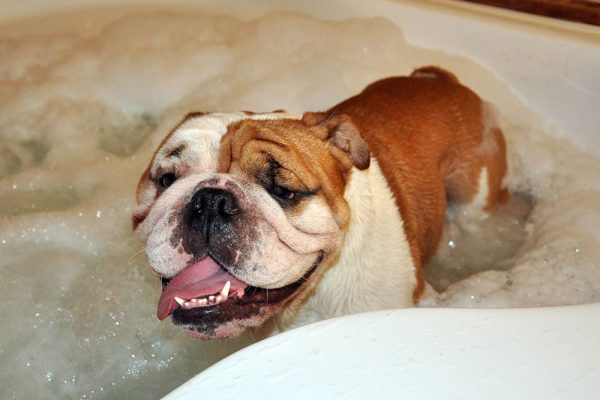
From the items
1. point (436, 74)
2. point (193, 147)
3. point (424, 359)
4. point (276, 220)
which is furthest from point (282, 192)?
point (436, 74)

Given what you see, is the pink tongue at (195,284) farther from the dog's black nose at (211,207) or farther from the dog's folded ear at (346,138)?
the dog's folded ear at (346,138)

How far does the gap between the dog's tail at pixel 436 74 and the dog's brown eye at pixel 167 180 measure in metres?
0.79

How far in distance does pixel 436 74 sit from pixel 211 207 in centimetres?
90

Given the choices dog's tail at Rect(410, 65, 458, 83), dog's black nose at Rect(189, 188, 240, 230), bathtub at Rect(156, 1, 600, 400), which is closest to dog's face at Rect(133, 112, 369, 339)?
dog's black nose at Rect(189, 188, 240, 230)

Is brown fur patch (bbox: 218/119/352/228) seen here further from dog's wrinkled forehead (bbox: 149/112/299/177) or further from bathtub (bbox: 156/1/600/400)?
bathtub (bbox: 156/1/600/400)

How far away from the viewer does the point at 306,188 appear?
126 centimetres

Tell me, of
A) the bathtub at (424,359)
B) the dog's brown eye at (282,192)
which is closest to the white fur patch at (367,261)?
the dog's brown eye at (282,192)

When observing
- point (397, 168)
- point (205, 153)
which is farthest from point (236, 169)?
point (397, 168)

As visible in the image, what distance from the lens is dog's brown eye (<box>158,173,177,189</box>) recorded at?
131 cm

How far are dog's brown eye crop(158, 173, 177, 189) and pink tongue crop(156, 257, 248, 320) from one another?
154 mm

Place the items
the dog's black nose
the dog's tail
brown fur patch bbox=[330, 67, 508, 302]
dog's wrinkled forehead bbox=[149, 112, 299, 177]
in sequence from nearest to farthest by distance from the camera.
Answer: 1. the dog's black nose
2. dog's wrinkled forehead bbox=[149, 112, 299, 177]
3. brown fur patch bbox=[330, 67, 508, 302]
4. the dog's tail

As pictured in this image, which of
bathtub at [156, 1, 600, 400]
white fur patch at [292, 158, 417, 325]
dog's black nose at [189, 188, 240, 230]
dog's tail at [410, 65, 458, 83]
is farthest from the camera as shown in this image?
dog's tail at [410, 65, 458, 83]

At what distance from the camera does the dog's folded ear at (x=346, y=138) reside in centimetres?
136

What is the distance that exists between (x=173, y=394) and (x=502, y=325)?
39 centimetres
